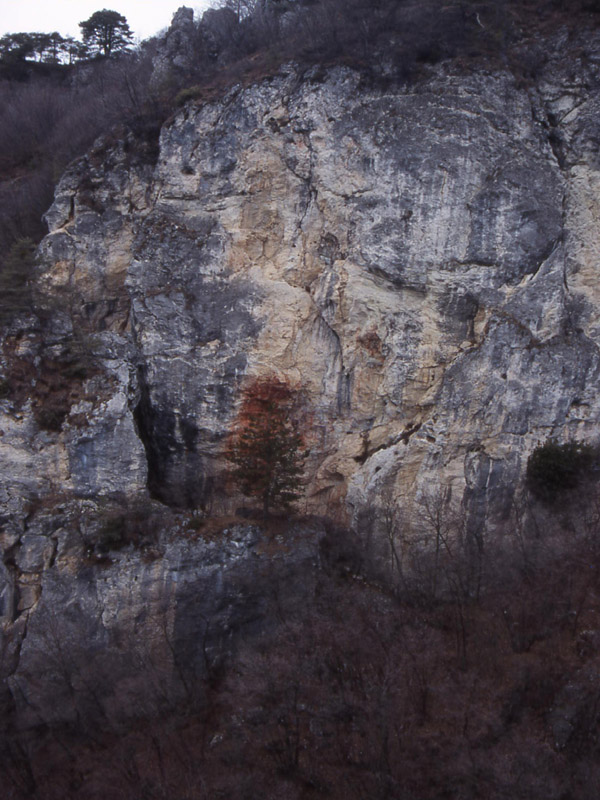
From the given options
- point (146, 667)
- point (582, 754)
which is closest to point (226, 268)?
point (146, 667)

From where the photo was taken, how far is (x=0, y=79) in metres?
35.9

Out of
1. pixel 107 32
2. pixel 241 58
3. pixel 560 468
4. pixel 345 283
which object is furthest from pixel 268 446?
pixel 107 32

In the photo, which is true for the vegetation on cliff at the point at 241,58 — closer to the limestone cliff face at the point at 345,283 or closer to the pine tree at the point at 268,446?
the limestone cliff face at the point at 345,283

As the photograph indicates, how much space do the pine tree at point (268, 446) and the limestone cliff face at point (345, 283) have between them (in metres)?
0.61

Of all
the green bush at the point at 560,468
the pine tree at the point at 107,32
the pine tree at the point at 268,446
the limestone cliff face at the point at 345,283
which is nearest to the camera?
the green bush at the point at 560,468

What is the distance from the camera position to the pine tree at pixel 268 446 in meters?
19.8

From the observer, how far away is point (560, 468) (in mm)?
18859

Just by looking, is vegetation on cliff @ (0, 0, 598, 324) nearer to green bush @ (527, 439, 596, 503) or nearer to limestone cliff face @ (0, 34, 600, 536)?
limestone cliff face @ (0, 34, 600, 536)

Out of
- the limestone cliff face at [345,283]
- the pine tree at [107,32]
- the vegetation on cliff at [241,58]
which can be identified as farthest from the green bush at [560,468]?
the pine tree at [107,32]

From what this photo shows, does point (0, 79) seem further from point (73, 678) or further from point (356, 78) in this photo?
point (73, 678)

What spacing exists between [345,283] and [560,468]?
28.7 feet

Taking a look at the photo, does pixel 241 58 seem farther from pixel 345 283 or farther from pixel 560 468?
pixel 560 468

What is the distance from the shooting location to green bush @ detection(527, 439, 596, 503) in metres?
18.9

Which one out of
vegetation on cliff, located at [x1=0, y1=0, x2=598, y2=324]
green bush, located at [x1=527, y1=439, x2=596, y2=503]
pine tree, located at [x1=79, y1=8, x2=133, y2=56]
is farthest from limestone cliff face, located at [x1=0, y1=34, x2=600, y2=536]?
pine tree, located at [x1=79, y1=8, x2=133, y2=56]
